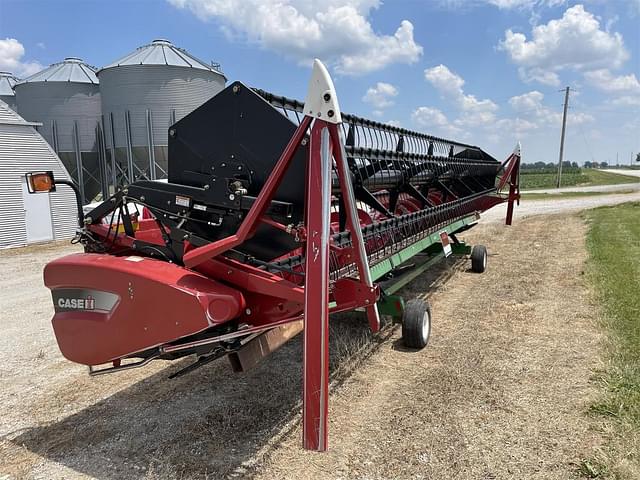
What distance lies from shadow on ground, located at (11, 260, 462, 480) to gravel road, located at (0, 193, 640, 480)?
1cm

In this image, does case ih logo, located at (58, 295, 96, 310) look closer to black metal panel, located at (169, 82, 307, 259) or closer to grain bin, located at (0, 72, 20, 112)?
black metal panel, located at (169, 82, 307, 259)

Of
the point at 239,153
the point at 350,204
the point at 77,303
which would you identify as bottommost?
the point at 77,303

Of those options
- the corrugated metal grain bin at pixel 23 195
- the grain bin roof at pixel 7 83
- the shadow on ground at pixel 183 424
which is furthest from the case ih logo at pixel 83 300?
the grain bin roof at pixel 7 83

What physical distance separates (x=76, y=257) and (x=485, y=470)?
2.85 m

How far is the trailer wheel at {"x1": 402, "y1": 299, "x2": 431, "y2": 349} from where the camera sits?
461 cm

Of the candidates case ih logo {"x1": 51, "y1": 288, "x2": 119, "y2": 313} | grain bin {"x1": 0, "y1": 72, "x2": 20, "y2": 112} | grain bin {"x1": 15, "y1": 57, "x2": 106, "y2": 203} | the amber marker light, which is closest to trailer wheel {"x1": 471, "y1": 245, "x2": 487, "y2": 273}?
case ih logo {"x1": 51, "y1": 288, "x2": 119, "y2": 313}

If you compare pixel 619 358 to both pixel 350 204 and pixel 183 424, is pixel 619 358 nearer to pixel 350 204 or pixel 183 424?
pixel 350 204

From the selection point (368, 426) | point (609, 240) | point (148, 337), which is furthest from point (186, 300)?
point (609, 240)

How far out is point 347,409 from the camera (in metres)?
3.55

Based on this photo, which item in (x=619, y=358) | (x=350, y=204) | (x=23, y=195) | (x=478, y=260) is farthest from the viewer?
(x=23, y=195)

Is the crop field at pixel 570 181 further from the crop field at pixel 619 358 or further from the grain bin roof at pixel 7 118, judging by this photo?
the grain bin roof at pixel 7 118

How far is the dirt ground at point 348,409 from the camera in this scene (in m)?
2.91

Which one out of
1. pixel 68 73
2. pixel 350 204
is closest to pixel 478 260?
pixel 350 204

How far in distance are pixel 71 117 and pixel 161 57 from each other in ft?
21.9
